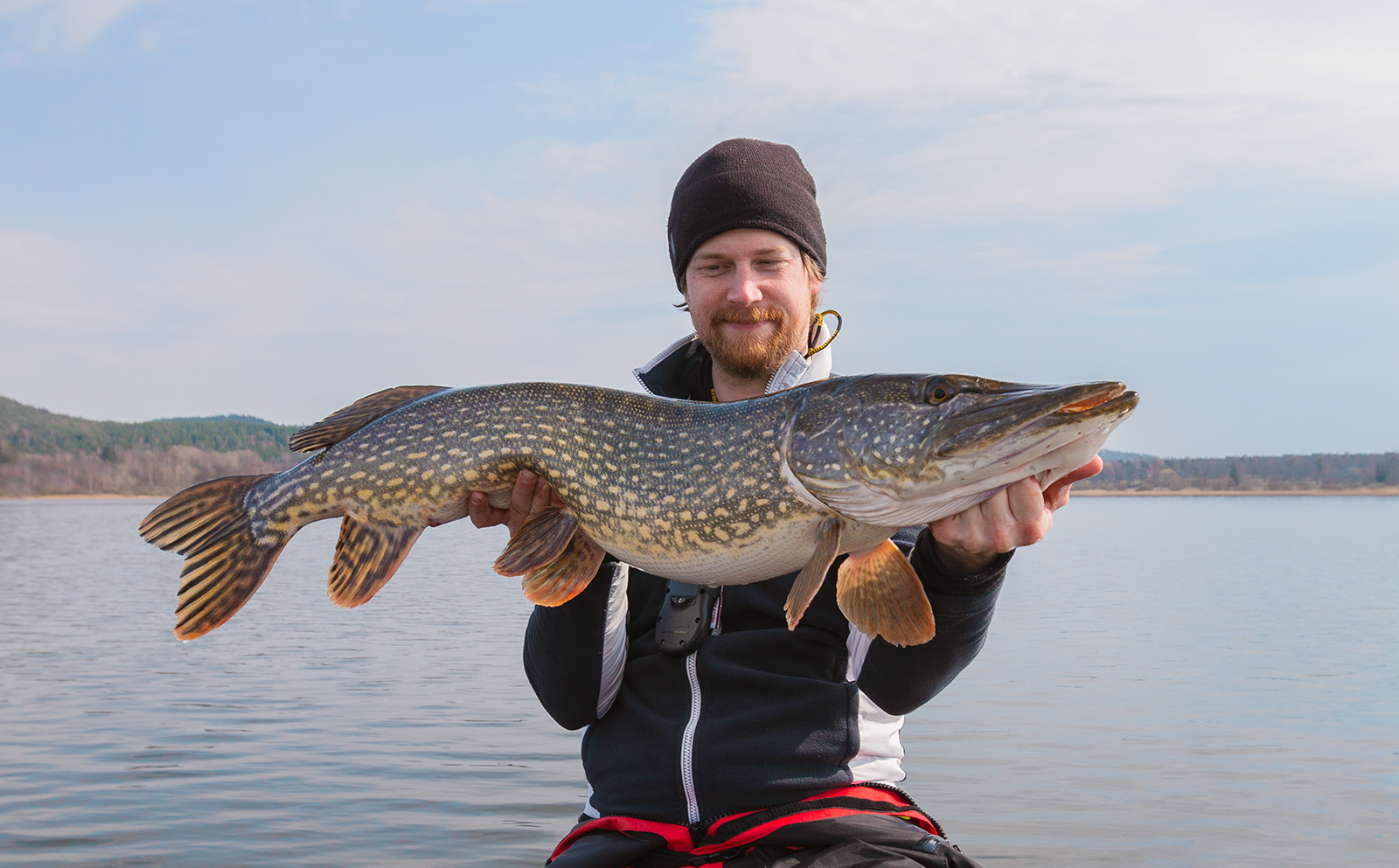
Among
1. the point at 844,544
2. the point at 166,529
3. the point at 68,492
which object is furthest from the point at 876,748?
the point at 68,492

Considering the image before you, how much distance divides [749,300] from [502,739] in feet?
→ 17.5

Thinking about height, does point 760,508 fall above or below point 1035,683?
above

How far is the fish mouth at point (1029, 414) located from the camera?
76.6 inches

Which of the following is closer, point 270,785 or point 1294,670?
point 270,785

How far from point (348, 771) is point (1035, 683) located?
639 centimetres

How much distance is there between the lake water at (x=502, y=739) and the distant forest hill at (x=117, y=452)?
176ft

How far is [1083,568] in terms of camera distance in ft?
72.4

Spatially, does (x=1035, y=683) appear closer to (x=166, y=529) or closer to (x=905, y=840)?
(x=905, y=840)

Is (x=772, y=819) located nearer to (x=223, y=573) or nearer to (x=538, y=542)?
(x=538, y=542)

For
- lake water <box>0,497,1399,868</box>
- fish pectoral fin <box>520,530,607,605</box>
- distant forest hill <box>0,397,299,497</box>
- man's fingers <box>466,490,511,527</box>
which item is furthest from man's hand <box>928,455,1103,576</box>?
distant forest hill <box>0,397,299,497</box>

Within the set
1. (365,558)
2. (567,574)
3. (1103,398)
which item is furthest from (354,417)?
(1103,398)

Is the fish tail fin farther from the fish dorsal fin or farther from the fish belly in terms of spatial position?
the fish belly

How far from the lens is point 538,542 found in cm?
255

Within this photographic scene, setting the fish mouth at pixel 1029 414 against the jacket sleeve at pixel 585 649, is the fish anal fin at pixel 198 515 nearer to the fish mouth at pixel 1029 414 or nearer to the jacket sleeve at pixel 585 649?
the jacket sleeve at pixel 585 649
